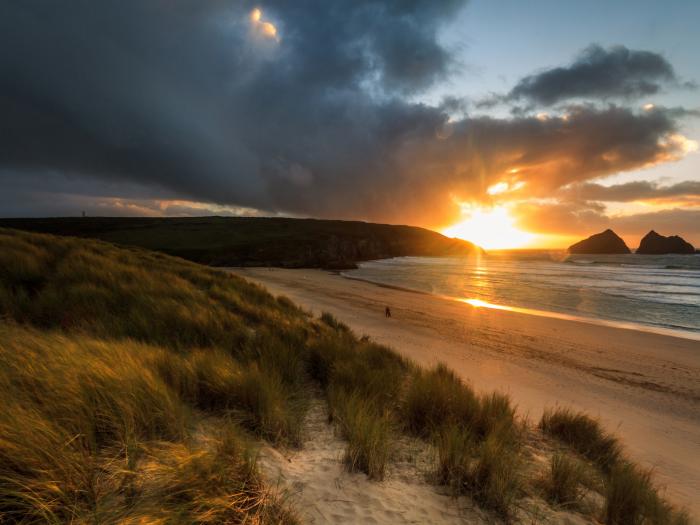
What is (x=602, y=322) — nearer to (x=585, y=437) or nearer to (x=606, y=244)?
(x=585, y=437)

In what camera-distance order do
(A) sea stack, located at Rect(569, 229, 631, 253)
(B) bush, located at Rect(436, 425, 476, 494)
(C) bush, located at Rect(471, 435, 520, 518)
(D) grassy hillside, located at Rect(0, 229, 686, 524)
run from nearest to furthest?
(D) grassy hillside, located at Rect(0, 229, 686, 524)
(C) bush, located at Rect(471, 435, 520, 518)
(B) bush, located at Rect(436, 425, 476, 494)
(A) sea stack, located at Rect(569, 229, 631, 253)

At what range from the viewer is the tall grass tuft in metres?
4.51

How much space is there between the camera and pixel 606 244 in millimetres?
172875

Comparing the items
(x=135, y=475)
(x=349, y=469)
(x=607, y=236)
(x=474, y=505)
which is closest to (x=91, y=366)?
(x=135, y=475)

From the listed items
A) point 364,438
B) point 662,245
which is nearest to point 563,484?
point 364,438

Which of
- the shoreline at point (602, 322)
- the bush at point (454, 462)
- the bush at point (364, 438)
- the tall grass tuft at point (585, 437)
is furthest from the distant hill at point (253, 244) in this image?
the bush at point (454, 462)

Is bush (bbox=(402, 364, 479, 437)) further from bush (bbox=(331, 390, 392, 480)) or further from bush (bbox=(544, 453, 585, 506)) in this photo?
bush (bbox=(544, 453, 585, 506))

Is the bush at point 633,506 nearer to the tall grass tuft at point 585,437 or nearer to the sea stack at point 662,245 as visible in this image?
the tall grass tuft at point 585,437

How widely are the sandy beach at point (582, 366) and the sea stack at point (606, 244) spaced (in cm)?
19959

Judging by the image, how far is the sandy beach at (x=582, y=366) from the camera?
6.20 m

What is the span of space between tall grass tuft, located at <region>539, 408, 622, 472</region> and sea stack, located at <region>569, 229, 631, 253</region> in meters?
214

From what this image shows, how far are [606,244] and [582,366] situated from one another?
208612 millimetres

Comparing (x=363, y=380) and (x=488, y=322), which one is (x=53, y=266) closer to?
(x=363, y=380)

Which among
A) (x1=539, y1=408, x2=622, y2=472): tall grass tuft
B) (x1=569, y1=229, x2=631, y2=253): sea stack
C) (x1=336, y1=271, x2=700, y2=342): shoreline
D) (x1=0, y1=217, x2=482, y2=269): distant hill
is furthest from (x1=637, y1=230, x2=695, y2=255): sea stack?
(x1=539, y1=408, x2=622, y2=472): tall grass tuft
